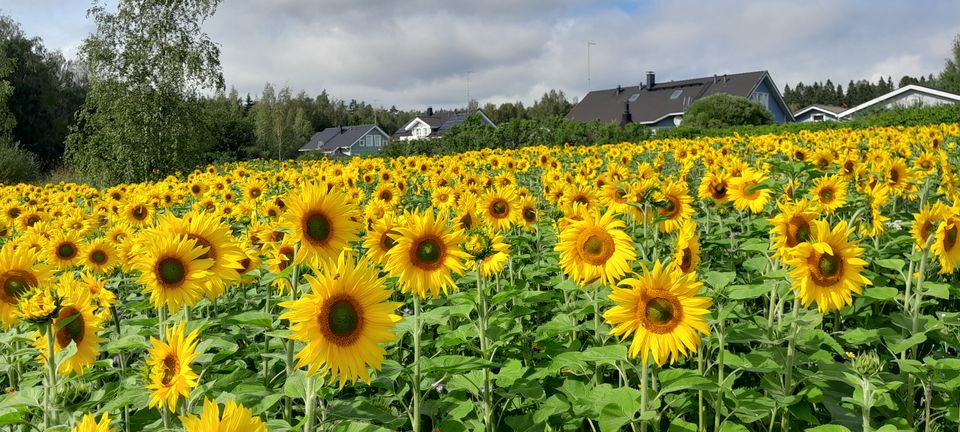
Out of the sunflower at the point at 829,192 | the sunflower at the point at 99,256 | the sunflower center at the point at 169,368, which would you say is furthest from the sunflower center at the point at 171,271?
the sunflower at the point at 829,192

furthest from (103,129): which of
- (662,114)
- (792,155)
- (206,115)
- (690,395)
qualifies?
(662,114)

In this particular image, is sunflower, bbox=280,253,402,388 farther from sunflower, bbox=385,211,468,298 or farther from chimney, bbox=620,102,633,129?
chimney, bbox=620,102,633,129

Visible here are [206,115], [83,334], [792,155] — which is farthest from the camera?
[206,115]

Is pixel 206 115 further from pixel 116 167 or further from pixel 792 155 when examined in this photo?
pixel 792 155

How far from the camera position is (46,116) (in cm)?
4162

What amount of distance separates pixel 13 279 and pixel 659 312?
8.48 feet

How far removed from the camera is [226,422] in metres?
1.30

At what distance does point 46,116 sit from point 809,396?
161ft

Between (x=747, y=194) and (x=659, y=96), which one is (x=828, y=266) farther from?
(x=659, y=96)

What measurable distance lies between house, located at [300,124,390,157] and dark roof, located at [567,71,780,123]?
2955 centimetres

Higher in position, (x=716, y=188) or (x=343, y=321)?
(x=716, y=188)

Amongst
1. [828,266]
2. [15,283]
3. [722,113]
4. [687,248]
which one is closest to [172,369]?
[15,283]

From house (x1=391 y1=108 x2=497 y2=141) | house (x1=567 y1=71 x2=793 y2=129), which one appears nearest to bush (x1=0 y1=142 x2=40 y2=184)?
house (x1=567 y1=71 x2=793 y2=129)

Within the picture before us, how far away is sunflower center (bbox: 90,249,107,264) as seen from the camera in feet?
13.4
